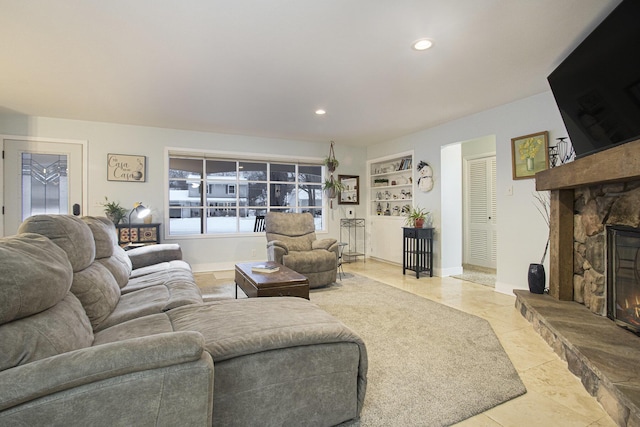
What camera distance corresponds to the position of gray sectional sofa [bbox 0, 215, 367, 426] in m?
0.91

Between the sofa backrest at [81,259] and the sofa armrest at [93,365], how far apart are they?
0.86m

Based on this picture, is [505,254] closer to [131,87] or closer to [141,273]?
[141,273]

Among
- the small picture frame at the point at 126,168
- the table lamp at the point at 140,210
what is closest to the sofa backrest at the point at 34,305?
the table lamp at the point at 140,210

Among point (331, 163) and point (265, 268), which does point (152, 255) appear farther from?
point (331, 163)

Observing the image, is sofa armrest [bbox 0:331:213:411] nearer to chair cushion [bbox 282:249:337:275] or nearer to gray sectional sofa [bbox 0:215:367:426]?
gray sectional sofa [bbox 0:215:367:426]

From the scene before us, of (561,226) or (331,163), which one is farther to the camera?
(331,163)

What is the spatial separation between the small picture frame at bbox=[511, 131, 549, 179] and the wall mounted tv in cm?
90

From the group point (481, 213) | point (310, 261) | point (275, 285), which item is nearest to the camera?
point (275, 285)

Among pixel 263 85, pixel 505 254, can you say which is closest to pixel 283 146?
pixel 263 85

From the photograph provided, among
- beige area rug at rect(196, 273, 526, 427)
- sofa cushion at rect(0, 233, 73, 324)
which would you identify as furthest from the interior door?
beige area rug at rect(196, 273, 526, 427)

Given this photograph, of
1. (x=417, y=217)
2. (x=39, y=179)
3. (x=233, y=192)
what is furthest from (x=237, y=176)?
(x=417, y=217)

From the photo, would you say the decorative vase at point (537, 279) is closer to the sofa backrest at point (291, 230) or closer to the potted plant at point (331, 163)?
the sofa backrest at point (291, 230)

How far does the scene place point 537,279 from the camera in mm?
3178

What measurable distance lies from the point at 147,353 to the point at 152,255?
2.80m
